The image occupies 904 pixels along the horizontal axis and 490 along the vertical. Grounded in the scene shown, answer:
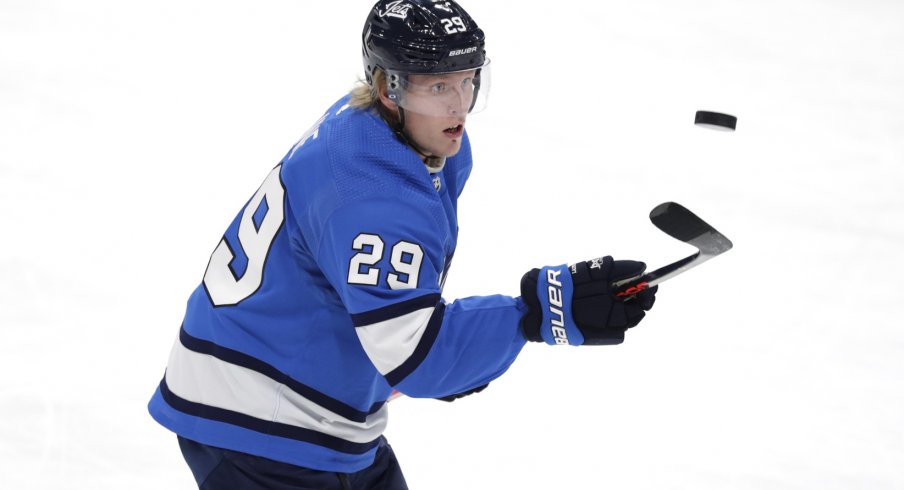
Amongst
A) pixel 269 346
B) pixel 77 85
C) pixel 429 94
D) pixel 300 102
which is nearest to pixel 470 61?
pixel 429 94

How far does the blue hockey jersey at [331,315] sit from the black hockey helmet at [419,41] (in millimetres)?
108

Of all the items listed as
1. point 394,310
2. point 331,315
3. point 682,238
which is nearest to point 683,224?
point 682,238

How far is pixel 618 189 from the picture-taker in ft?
16.7

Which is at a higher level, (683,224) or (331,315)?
(683,224)

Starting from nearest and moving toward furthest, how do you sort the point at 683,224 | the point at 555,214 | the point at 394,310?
the point at 394,310
the point at 683,224
the point at 555,214

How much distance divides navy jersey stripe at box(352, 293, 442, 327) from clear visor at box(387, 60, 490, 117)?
1.38 ft

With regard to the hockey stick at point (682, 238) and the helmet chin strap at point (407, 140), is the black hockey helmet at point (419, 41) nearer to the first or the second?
the helmet chin strap at point (407, 140)

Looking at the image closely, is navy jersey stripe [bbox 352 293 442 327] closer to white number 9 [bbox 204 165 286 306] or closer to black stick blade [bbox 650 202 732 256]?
white number 9 [bbox 204 165 286 306]

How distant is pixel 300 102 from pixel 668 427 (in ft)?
8.89

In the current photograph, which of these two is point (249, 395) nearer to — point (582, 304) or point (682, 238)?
point (582, 304)

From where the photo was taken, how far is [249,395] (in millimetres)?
2439

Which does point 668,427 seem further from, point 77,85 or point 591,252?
point 77,85

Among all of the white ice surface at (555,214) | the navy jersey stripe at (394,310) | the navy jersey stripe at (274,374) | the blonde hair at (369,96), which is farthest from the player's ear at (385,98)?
the white ice surface at (555,214)

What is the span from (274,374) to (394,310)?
1.27ft
